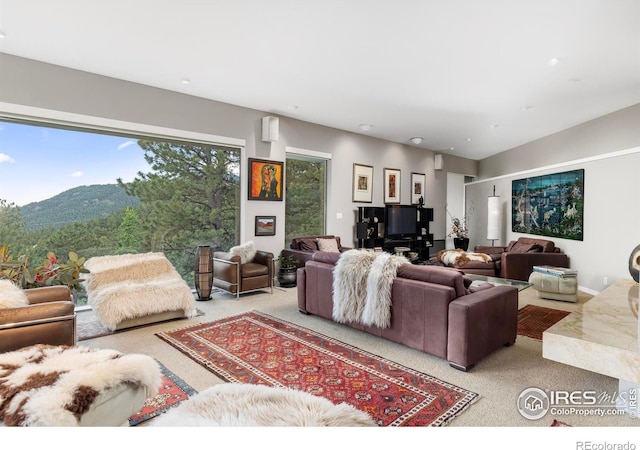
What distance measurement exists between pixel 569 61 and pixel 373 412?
4.25m

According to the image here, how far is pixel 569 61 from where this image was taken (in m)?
3.84

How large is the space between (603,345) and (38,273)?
421cm

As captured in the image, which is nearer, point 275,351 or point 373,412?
point 373,412

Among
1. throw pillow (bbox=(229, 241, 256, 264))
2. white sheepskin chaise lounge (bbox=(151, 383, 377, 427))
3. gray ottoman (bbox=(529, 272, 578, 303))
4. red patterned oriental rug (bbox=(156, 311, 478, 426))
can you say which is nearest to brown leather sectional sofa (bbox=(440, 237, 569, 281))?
gray ottoman (bbox=(529, 272, 578, 303))

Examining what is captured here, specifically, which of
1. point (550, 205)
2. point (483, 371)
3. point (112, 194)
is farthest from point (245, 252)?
point (550, 205)

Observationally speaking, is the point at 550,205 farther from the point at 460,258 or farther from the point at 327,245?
the point at 327,245

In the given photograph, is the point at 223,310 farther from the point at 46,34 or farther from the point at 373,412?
the point at 46,34

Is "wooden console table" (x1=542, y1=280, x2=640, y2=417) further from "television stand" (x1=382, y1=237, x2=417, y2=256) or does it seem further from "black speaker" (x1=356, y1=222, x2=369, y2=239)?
"television stand" (x1=382, y1=237, x2=417, y2=256)

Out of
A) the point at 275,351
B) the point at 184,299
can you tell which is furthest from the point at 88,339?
the point at 275,351

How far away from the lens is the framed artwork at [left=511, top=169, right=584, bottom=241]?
5.82m

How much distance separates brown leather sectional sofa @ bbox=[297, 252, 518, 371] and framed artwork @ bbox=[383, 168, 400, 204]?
15.4ft

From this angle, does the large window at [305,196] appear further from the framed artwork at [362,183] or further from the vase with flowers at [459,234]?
the vase with flowers at [459,234]

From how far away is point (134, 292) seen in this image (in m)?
3.51

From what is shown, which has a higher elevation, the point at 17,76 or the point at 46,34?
the point at 46,34
